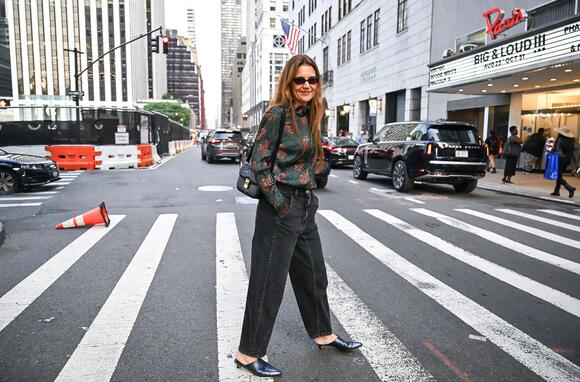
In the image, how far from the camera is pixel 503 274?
5.18 meters

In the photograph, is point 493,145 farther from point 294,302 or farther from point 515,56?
point 294,302

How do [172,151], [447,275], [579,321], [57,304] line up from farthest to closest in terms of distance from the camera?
[172,151] < [447,275] < [57,304] < [579,321]

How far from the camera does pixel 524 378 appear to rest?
291 cm

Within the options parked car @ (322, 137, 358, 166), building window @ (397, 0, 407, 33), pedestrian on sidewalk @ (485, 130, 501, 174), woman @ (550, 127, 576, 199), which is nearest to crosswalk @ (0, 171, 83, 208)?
parked car @ (322, 137, 358, 166)

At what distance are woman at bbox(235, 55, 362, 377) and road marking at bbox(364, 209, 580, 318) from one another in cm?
283

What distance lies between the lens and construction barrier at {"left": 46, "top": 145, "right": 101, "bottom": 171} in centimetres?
1842

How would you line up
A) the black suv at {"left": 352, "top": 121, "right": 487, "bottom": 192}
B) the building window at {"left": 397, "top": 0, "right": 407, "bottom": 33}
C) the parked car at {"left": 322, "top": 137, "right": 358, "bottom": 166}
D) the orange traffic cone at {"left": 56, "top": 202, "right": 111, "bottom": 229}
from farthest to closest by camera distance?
1. the building window at {"left": 397, "top": 0, "right": 407, "bottom": 33}
2. the parked car at {"left": 322, "top": 137, "right": 358, "bottom": 166}
3. the black suv at {"left": 352, "top": 121, "right": 487, "bottom": 192}
4. the orange traffic cone at {"left": 56, "top": 202, "right": 111, "bottom": 229}

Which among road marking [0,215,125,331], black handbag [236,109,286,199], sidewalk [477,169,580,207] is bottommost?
road marking [0,215,125,331]

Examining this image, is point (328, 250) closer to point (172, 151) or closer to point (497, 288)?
point (497, 288)

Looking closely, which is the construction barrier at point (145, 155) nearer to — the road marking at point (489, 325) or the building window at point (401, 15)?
the road marking at point (489, 325)

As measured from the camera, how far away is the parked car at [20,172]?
1177cm

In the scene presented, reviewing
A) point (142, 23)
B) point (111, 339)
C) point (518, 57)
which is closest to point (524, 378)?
point (111, 339)

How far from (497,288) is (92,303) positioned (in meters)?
4.07

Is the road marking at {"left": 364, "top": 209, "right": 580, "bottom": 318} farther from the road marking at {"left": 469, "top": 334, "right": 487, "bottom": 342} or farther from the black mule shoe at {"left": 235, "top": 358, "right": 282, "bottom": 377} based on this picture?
the black mule shoe at {"left": 235, "top": 358, "right": 282, "bottom": 377}
